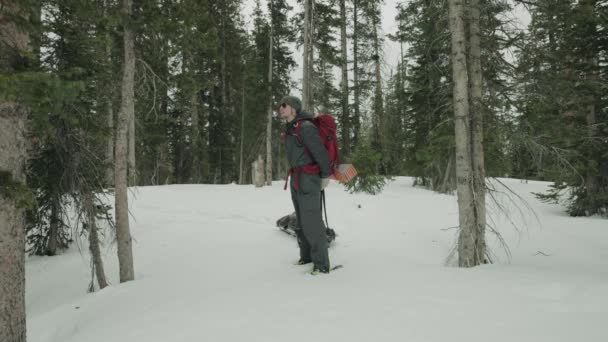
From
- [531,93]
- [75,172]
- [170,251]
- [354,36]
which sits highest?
[354,36]

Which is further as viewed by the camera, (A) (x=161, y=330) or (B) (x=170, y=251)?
(B) (x=170, y=251)

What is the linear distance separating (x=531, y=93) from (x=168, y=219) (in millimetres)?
9248

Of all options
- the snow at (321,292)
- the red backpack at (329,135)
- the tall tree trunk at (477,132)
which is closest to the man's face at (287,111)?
the red backpack at (329,135)

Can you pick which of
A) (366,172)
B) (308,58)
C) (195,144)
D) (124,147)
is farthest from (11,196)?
(195,144)

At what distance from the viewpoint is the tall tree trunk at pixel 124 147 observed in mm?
5180

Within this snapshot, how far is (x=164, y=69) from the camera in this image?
6062mm

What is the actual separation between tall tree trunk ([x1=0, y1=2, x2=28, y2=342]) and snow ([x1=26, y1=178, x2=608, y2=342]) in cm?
62

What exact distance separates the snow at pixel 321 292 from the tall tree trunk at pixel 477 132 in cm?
53

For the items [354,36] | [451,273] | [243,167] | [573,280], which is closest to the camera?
[573,280]

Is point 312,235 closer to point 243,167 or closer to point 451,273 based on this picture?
point 451,273

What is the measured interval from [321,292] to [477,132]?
3876 millimetres

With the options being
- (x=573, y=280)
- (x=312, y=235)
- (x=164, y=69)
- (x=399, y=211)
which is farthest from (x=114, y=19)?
(x=399, y=211)

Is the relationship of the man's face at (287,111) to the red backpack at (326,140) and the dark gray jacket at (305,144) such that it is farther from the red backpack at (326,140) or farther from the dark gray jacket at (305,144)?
the red backpack at (326,140)

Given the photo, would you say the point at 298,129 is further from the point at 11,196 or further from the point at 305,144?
the point at 11,196
